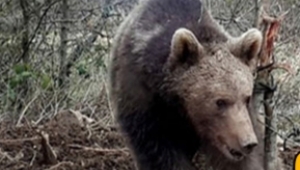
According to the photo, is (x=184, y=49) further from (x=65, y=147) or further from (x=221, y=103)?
(x=65, y=147)

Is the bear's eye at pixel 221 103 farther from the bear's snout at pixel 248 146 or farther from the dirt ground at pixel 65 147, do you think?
the dirt ground at pixel 65 147

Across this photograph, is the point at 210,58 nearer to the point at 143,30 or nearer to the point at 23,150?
the point at 143,30

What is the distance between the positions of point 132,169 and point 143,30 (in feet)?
3.76

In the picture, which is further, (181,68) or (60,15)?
(60,15)

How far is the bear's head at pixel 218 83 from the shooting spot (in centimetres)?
445

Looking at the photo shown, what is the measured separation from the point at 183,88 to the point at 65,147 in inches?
67.8

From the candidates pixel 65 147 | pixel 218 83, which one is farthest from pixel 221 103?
pixel 65 147

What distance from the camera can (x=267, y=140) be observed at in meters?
4.64

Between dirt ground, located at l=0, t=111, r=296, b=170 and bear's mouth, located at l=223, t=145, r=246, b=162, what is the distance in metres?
1.46

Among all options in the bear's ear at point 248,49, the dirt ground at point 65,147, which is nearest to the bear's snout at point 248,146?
the bear's ear at point 248,49

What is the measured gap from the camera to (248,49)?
4777 mm

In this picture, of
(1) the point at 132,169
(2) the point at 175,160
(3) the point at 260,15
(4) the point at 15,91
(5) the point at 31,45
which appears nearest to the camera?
(3) the point at 260,15

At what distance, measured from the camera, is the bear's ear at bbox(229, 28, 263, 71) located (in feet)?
15.6

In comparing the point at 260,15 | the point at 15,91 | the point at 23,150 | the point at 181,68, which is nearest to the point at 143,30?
the point at 181,68
